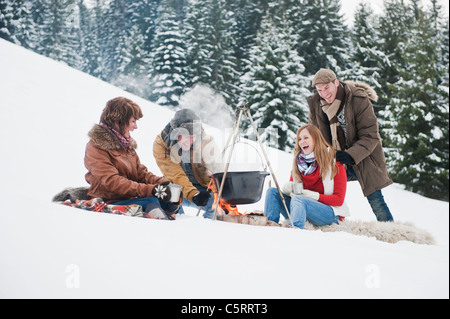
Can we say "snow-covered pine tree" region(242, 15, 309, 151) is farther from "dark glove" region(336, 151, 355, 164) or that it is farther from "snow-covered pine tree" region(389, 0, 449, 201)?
"dark glove" region(336, 151, 355, 164)

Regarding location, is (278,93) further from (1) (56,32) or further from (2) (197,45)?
(1) (56,32)

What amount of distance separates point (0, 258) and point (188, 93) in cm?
1757

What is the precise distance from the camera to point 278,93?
1443cm

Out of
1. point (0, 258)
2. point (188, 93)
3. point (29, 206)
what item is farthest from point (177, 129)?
point (188, 93)

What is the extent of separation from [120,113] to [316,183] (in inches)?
62.2

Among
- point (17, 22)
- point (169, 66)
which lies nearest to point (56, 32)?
point (17, 22)

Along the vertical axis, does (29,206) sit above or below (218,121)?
below

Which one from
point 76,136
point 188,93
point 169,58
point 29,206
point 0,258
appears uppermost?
point 169,58

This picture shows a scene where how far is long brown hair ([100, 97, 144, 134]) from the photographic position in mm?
2762

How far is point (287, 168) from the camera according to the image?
7.66 metres

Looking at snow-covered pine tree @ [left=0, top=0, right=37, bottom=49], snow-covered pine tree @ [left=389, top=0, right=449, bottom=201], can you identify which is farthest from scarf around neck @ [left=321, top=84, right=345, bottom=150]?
snow-covered pine tree @ [left=0, top=0, right=37, bottom=49]

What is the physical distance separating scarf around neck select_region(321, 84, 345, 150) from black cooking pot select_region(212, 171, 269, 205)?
921 millimetres
